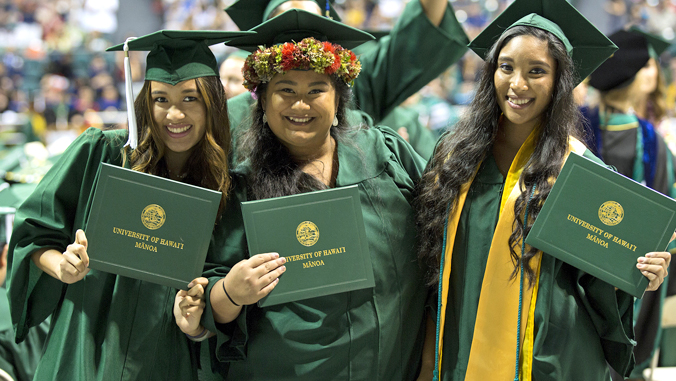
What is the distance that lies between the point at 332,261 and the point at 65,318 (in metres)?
0.95

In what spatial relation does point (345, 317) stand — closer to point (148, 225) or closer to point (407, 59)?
point (148, 225)

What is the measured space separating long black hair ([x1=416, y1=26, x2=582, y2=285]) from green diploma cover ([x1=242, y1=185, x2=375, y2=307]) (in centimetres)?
33

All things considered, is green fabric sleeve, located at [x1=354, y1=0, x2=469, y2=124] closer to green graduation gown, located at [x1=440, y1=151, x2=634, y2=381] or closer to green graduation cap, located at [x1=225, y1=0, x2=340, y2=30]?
green graduation cap, located at [x1=225, y1=0, x2=340, y2=30]

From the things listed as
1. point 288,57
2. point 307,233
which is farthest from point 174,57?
point 307,233

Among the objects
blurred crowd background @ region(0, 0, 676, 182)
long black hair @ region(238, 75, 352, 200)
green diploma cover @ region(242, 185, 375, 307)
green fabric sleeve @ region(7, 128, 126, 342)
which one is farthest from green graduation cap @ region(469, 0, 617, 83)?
blurred crowd background @ region(0, 0, 676, 182)

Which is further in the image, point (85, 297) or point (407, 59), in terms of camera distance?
point (407, 59)

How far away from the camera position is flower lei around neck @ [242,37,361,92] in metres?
2.05

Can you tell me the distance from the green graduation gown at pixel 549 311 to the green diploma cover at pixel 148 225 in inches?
34.8

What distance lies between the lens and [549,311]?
199cm

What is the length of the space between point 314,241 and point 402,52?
183 centimetres

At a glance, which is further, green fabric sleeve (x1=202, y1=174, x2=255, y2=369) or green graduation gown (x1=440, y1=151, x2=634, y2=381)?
green fabric sleeve (x1=202, y1=174, x2=255, y2=369)

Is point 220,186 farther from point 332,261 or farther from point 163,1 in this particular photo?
point 163,1

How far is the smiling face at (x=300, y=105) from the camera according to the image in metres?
2.09

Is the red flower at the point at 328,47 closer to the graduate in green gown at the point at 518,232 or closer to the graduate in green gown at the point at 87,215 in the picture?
the graduate in green gown at the point at 87,215
